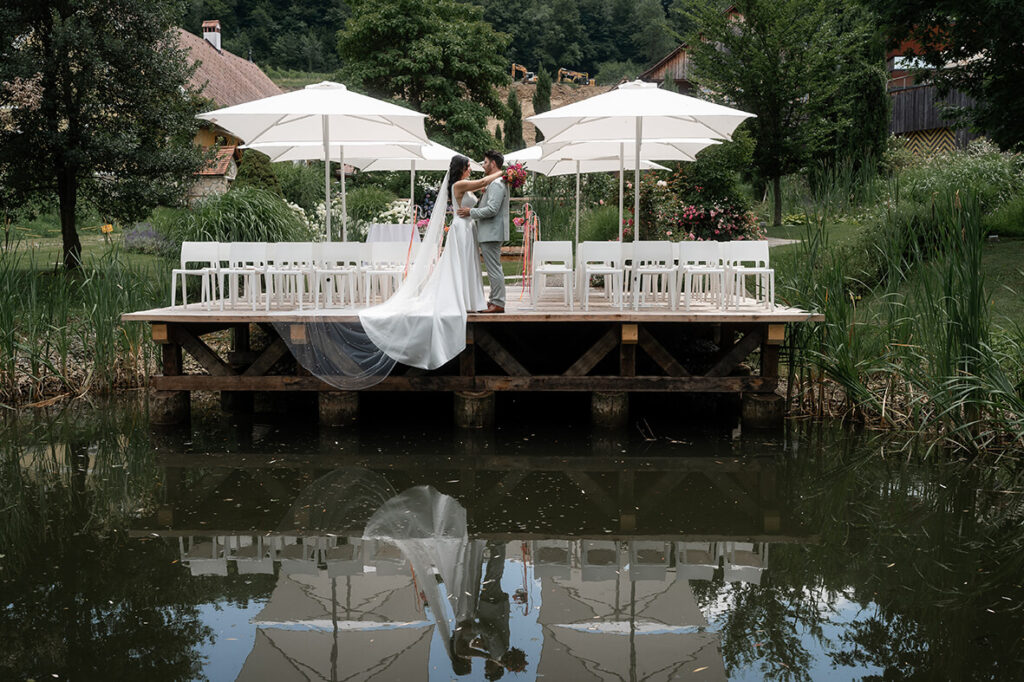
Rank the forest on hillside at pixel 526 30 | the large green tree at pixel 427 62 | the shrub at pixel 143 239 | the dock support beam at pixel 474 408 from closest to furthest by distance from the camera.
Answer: the dock support beam at pixel 474 408 < the shrub at pixel 143 239 < the large green tree at pixel 427 62 < the forest on hillside at pixel 526 30

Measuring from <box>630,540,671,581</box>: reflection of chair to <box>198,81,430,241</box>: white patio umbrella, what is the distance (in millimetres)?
4936

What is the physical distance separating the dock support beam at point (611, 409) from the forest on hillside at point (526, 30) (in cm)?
4989

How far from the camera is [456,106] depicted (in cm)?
3444

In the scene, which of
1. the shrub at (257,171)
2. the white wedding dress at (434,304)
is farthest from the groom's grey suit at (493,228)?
the shrub at (257,171)

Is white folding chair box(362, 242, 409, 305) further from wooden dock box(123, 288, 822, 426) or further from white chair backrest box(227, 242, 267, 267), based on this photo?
white chair backrest box(227, 242, 267, 267)

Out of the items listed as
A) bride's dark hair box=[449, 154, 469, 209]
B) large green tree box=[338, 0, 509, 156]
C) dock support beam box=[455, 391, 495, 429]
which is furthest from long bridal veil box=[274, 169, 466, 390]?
large green tree box=[338, 0, 509, 156]

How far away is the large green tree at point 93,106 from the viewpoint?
1327 centimetres

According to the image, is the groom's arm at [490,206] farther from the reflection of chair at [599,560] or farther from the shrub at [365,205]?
the shrub at [365,205]

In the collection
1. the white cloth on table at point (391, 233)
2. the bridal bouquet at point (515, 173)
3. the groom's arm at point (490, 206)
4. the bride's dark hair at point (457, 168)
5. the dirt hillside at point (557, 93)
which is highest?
the dirt hillside at point (557, 93)

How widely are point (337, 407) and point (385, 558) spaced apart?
3.65m

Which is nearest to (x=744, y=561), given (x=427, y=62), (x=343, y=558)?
(x=343, y=558)

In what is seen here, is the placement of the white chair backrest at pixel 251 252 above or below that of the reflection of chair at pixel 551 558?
above

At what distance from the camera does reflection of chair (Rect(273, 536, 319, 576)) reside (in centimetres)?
516

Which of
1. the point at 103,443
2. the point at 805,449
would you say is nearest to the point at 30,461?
the point at 103,443
